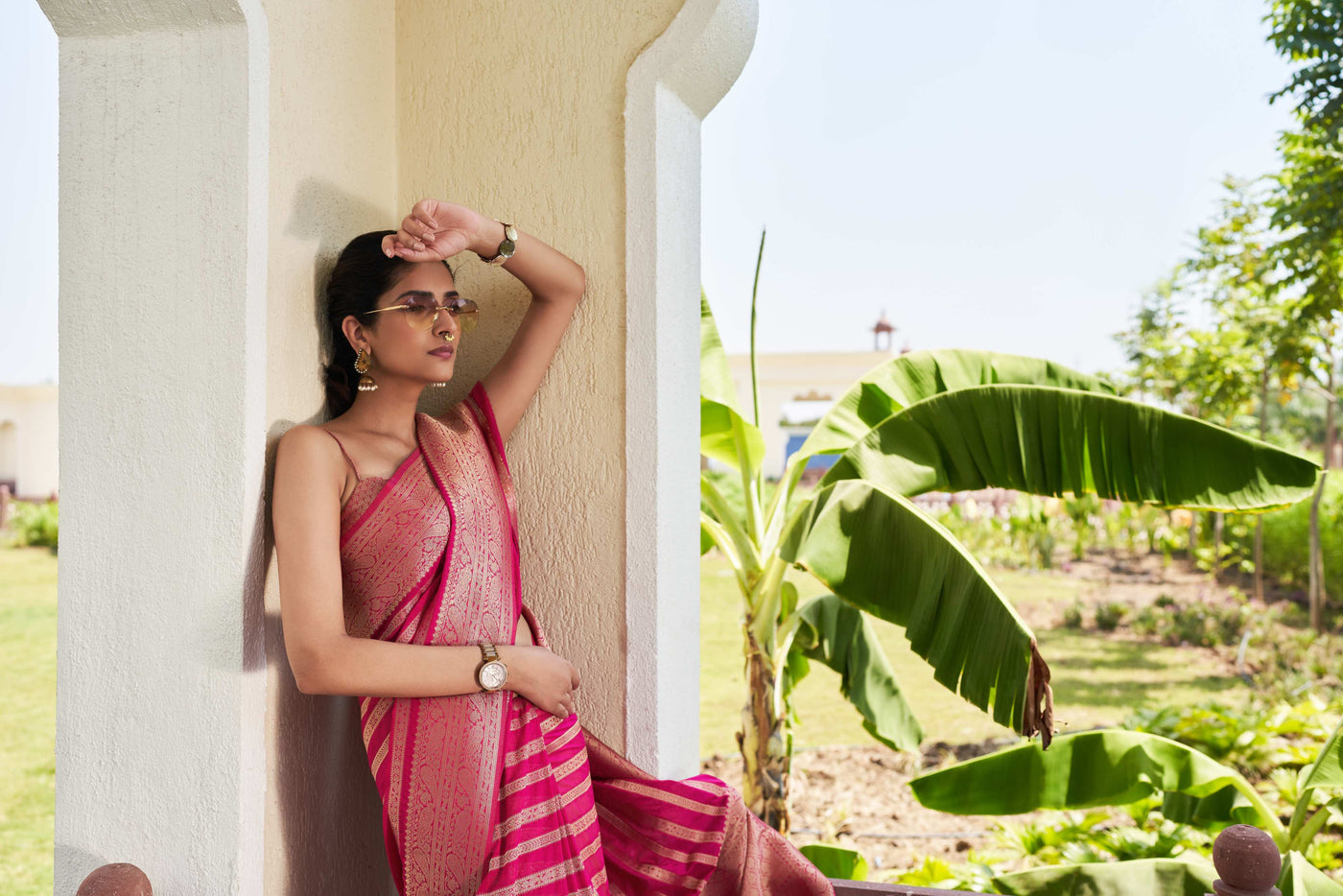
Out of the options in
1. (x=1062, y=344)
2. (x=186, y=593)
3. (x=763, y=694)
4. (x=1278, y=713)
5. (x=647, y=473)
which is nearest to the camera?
(x=186, y=593)

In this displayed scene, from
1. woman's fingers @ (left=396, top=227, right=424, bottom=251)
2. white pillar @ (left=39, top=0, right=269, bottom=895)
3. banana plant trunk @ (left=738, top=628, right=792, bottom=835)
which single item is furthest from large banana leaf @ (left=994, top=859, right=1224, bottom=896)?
woman's fingers @ (left=396, top=227, right=424, bottom=251)

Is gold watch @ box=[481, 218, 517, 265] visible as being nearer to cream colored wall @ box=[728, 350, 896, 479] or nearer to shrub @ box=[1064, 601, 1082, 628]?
shrub @ box=[1064, 601, 1082, 628]

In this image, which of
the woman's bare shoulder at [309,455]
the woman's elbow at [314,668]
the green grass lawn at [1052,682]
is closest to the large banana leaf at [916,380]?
the woman's bare shoulder at [309,455]

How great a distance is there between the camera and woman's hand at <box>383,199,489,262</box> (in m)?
1.59

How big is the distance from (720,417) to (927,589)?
935mm

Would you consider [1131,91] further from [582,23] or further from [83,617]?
[83,617]

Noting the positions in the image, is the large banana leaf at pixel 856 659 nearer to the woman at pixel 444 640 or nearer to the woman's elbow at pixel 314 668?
the woman at pixel 444 640

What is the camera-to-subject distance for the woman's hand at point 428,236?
1.59 m

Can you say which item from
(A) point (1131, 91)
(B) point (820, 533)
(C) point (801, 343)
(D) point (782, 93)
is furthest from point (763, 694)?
(D) point (782, 93)

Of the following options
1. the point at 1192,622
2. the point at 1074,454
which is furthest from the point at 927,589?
the point at 1192,622

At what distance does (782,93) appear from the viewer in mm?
17250

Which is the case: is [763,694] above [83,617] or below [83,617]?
below

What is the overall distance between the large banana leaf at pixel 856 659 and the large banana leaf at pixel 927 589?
117 cm

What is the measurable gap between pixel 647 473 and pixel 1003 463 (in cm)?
114
